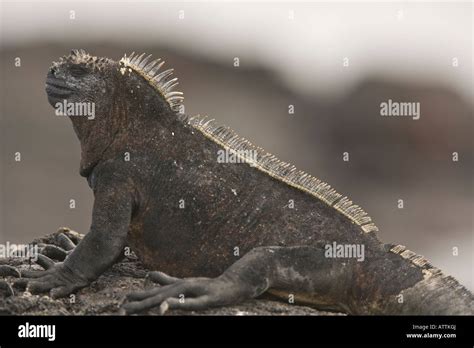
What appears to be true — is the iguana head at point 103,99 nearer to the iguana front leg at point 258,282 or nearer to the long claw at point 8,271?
the long claw at point 8,271

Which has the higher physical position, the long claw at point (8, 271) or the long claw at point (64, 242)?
the long claw at point (64, 242)

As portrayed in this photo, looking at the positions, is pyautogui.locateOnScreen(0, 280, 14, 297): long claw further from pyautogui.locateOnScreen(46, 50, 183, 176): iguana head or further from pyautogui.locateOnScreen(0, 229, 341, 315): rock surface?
A: pyautogui.locateOnScreen(46, 50, 183, 176): iguana head

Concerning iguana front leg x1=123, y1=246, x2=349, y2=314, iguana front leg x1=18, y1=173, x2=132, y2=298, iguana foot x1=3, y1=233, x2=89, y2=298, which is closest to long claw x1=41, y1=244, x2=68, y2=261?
iguana foot x1=3, y1=233, x2=89, y2=298

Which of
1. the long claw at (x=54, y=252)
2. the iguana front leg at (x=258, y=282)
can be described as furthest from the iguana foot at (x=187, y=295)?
the long claw at (x=54, y=252)

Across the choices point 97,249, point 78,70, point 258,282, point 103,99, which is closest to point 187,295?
point 258,282

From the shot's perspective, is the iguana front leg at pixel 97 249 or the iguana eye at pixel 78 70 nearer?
the iguana front leg at pixel 97 249
